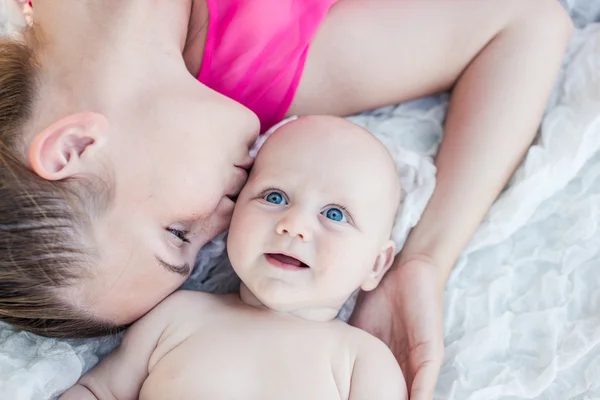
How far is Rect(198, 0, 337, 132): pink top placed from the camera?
1131mm

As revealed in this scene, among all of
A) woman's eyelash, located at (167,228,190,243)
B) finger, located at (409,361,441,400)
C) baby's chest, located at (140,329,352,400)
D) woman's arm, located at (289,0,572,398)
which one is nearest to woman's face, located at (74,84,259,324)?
woman's eyelash, located at (167,228,190,243)

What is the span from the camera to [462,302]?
45.9 inches

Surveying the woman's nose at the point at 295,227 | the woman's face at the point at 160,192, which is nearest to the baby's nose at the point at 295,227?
the woman's nose at the point at 295,227

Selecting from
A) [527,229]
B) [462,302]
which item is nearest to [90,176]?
[462,302]

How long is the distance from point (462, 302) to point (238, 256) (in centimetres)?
41

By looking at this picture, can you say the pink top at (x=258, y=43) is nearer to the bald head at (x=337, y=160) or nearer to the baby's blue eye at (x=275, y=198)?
the bald head at (x=337, y=160)

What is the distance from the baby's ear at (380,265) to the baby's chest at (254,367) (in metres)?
0.13

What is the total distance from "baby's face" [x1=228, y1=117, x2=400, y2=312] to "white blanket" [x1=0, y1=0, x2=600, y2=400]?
0.14 meters

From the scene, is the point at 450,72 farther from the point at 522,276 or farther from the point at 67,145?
the point at 67,145

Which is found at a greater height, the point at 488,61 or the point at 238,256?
the point at 488,61

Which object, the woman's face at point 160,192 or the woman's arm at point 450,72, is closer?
the woman's face at point 160,192

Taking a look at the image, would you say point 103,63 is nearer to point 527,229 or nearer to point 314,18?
point 314,18

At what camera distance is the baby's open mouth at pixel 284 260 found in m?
0.99

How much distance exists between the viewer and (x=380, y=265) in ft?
3.64
